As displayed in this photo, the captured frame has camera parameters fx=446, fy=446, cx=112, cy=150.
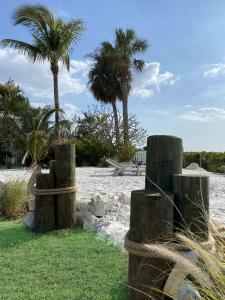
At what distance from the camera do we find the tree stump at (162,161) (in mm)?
3055

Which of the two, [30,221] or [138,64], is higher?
[138,64]

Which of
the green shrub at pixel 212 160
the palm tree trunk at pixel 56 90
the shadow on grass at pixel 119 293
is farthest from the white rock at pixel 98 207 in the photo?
the palm tree trunk at pixel 56 90

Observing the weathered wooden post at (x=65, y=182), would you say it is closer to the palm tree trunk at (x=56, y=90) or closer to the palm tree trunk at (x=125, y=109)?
the palm tree trunk at (x=56, y=90)

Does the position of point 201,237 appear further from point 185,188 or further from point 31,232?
point 31,232

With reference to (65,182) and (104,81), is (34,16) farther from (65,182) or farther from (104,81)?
(65,182)

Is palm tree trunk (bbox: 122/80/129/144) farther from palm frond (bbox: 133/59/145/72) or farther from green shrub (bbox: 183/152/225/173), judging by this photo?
green shrub (bbox: 183/152/225/173)

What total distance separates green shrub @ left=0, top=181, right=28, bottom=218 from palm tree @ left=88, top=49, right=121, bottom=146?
78.8 feet

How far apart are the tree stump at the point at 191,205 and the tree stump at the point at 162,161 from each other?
0.14m

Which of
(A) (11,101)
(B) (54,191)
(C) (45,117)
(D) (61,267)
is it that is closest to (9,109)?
(A) (11,101)

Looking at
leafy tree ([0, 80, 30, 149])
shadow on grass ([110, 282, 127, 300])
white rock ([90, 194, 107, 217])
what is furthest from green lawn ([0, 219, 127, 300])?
leafy tree ([0, 80, 30, 149])

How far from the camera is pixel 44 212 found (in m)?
5.45

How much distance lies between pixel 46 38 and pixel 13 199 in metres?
16.6

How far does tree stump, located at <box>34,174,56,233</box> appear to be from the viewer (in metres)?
5.44

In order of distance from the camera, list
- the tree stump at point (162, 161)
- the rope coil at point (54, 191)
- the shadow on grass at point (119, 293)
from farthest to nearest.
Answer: the rope coil at point (54, 191) < the shadow on grass at point (119, 293) < the tree stump at point (162, 161)
